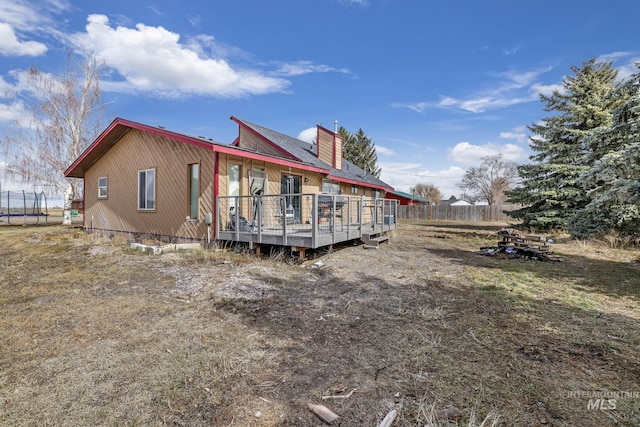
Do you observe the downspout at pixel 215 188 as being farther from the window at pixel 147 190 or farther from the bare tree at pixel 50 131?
the bare tree at pixel 50 131

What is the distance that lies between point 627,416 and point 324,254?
651 centimetres

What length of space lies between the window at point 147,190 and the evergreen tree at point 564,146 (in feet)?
55.2

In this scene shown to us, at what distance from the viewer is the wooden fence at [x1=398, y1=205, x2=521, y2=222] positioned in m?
27.5

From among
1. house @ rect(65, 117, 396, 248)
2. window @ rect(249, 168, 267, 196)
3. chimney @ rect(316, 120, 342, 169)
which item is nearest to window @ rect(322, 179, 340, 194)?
house @ rect(65, 117, 396, 248)

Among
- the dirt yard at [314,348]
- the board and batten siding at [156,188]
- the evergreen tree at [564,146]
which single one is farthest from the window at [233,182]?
the evergreen tree at [564,146]

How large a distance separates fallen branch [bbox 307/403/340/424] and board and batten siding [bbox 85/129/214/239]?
23.3ft

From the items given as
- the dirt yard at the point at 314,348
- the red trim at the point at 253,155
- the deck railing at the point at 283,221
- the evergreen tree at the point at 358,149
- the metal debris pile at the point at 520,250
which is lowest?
the dirt yard at the point at 314,348

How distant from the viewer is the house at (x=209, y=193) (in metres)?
7.91

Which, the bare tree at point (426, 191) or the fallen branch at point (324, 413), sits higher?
the bare tree at point (426, 191)

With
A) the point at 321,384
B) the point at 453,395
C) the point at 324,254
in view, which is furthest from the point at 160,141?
the point at 453,395

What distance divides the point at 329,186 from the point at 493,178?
34.7m

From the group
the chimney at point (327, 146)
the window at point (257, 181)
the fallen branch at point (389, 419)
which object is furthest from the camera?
the chimney at point (327, 146)

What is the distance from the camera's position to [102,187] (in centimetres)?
1195

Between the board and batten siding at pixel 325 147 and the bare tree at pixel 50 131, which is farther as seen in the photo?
the bare tree at pixel 50 131
